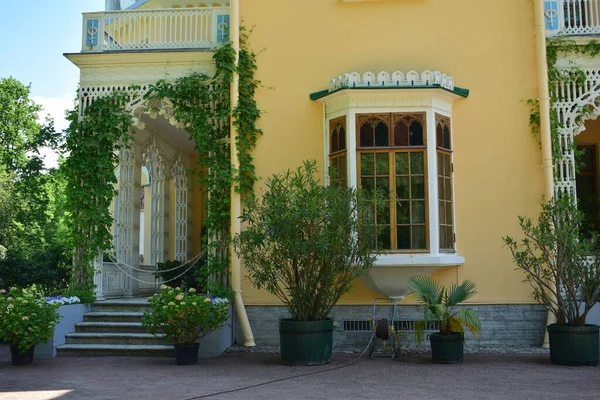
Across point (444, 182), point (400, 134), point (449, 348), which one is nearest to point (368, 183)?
point (400, 134)

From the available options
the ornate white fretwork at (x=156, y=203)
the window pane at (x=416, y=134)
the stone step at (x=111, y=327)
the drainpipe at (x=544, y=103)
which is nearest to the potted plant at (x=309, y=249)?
the window pane at (x=416, y=134)

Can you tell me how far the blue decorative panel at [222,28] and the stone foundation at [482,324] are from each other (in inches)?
167

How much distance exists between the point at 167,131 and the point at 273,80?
3.39 metres

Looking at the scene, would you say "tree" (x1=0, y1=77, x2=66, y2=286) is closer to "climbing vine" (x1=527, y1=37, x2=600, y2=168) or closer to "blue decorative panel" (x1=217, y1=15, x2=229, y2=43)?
"blue decorative panel" (x1=217, y1=15, x2=229, y2=43)

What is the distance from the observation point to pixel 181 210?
1324cm

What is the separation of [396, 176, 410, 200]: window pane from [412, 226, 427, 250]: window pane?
460 mm

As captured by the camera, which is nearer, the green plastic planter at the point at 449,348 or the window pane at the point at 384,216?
the green plastic planter at the point at 449,348

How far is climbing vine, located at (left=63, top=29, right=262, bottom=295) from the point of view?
9.62 meters

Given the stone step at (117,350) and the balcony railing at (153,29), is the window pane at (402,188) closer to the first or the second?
the balcony railing at (153,29)

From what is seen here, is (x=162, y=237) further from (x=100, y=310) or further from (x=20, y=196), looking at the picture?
(x=20, y=196)

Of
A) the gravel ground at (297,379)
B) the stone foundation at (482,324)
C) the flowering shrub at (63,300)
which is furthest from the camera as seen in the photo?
the stone foundation at (482,324)

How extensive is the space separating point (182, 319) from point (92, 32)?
5072mm

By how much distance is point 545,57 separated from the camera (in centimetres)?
949

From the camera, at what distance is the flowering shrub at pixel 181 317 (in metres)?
7.76
